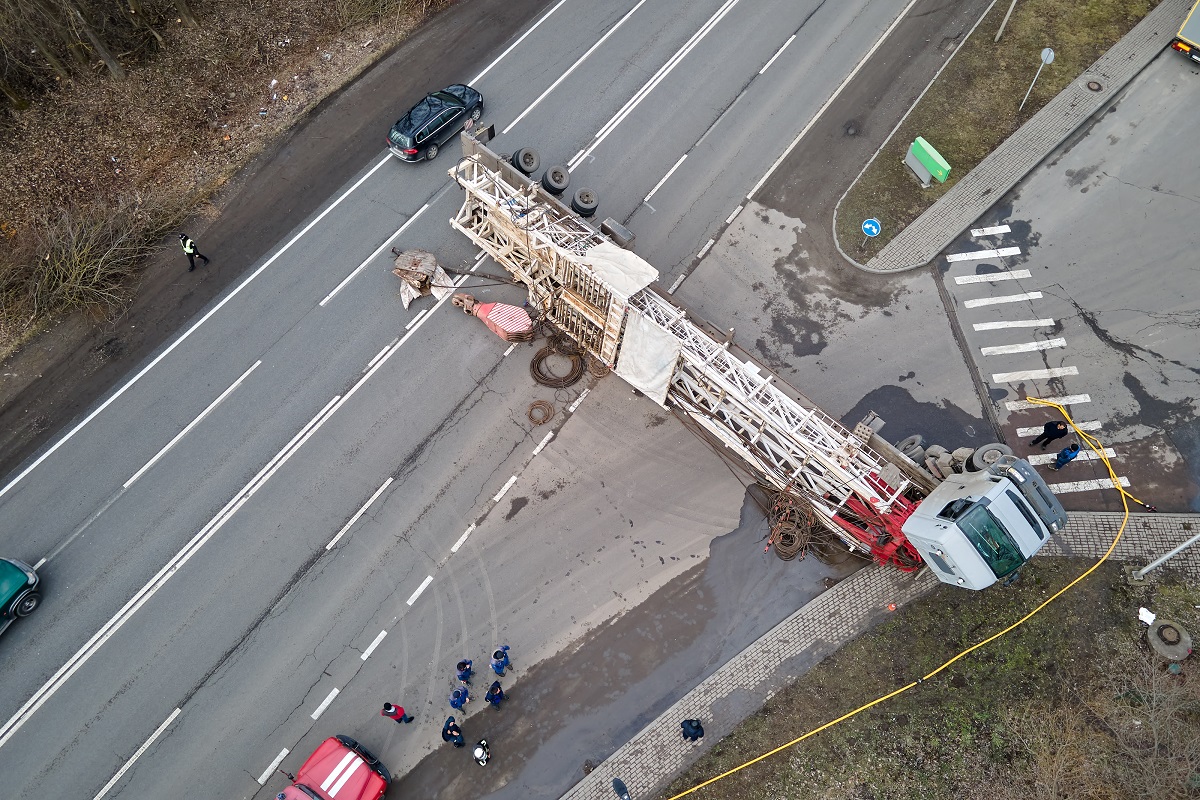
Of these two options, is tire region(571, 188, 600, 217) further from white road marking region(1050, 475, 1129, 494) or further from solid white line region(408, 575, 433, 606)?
white road marking region(1050, 475, 1129, 494)

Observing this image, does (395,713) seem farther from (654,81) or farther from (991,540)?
(654,81)

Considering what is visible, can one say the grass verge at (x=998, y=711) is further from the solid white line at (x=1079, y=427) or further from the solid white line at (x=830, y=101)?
the solid white line at (x=830, y=101)

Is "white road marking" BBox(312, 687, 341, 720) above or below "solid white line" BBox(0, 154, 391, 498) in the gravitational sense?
below

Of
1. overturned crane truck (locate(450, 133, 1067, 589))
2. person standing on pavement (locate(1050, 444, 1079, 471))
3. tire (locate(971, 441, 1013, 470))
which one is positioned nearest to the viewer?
overturned crane truck (locate(450, 133, 1067, 589))

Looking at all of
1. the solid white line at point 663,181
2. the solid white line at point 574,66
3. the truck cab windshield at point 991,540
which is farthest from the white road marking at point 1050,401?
the solid white line at point 574,66

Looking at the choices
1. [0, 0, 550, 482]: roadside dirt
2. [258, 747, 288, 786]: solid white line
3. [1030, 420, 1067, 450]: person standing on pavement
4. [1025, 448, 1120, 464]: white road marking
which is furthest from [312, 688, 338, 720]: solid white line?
[1030, 420, 1067, 450]: person standing on pavement

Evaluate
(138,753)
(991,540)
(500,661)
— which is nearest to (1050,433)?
(991,540)
